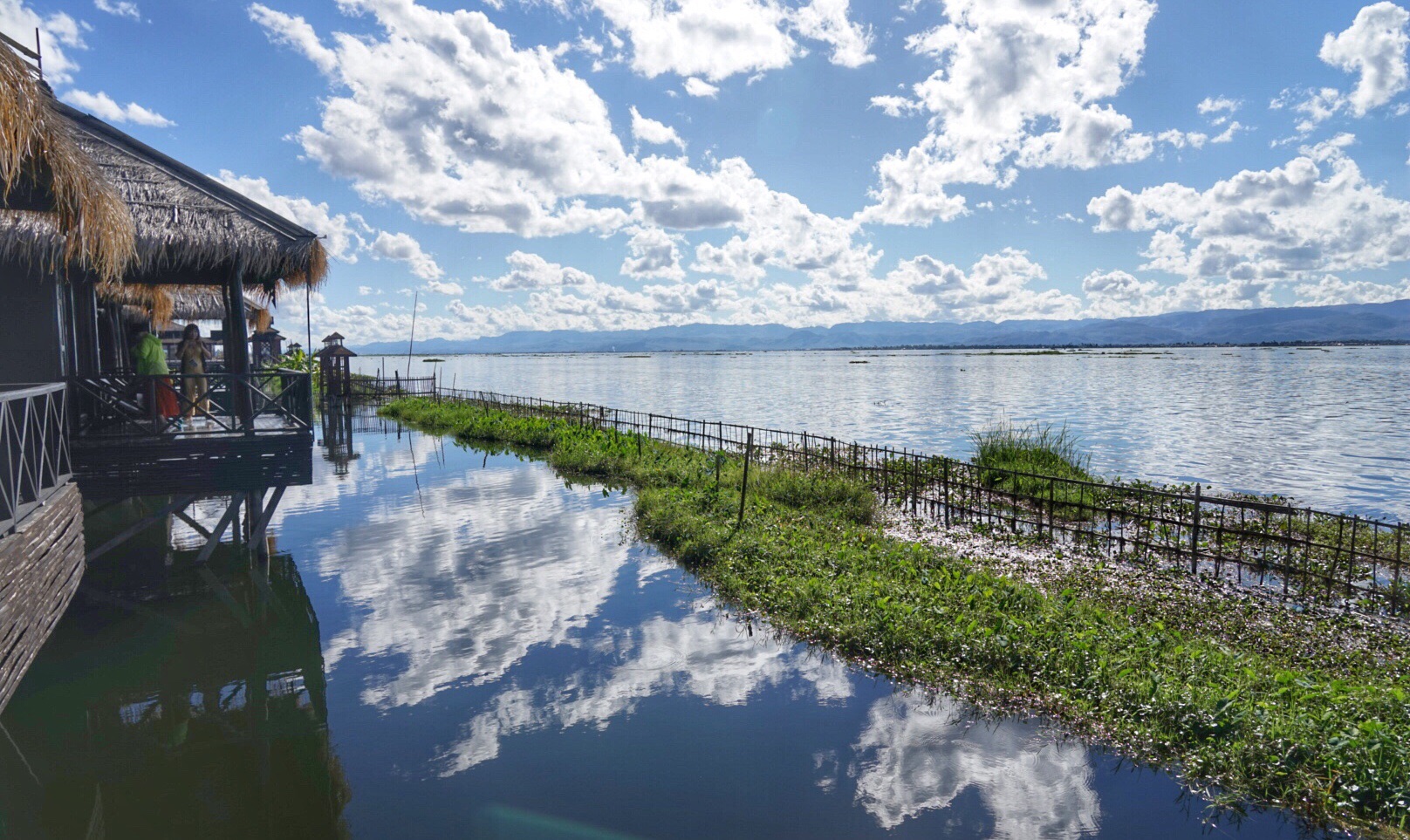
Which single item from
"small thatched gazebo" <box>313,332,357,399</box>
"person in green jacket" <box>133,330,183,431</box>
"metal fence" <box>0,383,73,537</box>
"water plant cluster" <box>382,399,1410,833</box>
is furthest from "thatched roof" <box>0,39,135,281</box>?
"small thatched gazebo" <box>313,332,357,399</box>

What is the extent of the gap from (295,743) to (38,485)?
325 centimetres

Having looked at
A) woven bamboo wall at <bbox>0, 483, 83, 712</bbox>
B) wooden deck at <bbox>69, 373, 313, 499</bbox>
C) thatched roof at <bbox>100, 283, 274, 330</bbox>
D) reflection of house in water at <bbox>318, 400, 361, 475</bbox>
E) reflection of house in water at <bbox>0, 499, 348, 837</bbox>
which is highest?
thatched roof at <bbox>100, 283, 274, 330</bbox>

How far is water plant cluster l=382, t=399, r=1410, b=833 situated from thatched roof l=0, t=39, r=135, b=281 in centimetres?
736

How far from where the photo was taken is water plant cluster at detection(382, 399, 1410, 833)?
16.7ft

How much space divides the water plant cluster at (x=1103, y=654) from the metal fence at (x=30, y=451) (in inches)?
270

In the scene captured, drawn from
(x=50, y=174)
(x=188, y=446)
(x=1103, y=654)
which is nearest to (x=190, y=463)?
(x=188, y=446)

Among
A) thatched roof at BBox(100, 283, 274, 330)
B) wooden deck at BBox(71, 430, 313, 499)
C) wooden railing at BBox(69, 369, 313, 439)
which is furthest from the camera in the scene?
thatched roof at BBox(100, 283, 274, 330)

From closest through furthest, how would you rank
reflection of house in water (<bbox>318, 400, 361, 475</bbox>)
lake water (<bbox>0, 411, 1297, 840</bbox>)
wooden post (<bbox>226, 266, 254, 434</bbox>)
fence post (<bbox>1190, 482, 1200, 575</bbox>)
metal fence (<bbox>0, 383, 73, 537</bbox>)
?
lake water (<bbox>0, 411, 1297, 840</bbox>) → metal fence (<bbox>0, 383, 73, 537</bbox>) → wooden post (<bbox>226, 266, 254, 434</bbox>) → fence post (<bbox>1190, 482, 1200, 575</bbox>) → reflection of house in water (<bbox>318, 400, 361, 475</bbox>)

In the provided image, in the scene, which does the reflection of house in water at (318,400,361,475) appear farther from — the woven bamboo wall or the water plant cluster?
the water plant cluster

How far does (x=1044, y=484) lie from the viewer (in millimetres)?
15273

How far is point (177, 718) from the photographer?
6242mm

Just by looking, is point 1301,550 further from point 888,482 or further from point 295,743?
point 295,743

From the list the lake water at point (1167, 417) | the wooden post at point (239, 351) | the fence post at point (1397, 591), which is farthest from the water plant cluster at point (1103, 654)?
the lake water at point (1167, 417)

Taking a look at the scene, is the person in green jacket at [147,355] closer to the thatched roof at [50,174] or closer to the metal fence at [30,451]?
the metal fence at [30,451]
